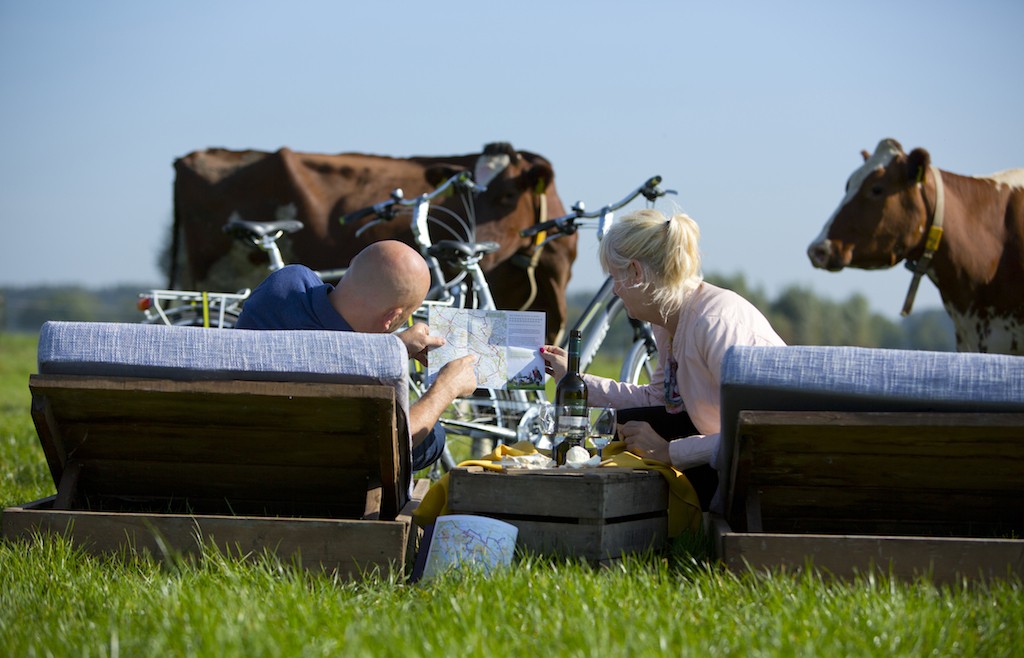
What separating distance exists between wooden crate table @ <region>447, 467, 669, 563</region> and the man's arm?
0.29 meters

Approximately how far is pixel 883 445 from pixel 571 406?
1.14 meters

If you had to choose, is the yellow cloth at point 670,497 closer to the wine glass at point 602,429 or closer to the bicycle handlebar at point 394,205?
the wine glass at point 602,429

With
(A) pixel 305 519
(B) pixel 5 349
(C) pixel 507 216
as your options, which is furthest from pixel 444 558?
(B) pixel 5 349

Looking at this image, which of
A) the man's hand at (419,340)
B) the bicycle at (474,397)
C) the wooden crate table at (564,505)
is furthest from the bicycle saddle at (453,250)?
the wooden crate table at (564,505)

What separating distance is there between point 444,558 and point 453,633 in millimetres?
670

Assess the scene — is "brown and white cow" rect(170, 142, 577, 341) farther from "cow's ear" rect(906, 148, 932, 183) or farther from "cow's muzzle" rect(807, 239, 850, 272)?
"cow's ear" rect(906, 148, 932, 183)

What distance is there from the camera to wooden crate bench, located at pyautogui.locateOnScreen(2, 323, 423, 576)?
310 centimetres

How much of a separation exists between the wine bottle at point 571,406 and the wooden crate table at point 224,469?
64 centimetres

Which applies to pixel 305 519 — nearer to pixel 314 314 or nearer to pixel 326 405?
pixel 326 405

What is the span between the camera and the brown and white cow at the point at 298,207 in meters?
9.77

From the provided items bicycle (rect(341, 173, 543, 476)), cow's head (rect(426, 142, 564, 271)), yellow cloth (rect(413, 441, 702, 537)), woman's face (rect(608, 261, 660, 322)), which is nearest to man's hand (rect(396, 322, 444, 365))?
yellow cloth (rect(413, 441, 702, 537))

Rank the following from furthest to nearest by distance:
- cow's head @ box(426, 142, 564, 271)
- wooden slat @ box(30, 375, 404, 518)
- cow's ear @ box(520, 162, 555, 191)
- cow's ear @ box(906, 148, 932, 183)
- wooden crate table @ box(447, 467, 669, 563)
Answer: cow's head @ box(426, 142, 564, 271), cow's ear @ box(520, 162, 555, 191), cow's ear @ box(906, 148, 932, 183), wooden crate table @ box(447, 467, 669, 563), wooden slat @ box(30, 375, 404, 518)

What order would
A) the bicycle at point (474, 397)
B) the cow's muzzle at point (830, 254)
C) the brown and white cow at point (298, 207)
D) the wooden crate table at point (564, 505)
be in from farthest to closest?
the brown and white cow at point (298, 207) < the cow's muzzle at point (830, 254) < the bicycle at point (474, 397) < the wooden crate table at point (564, 505)

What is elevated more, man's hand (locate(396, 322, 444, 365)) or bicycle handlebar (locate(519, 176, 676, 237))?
bicycle handlebar (locate(519, 176, 676, 237))
